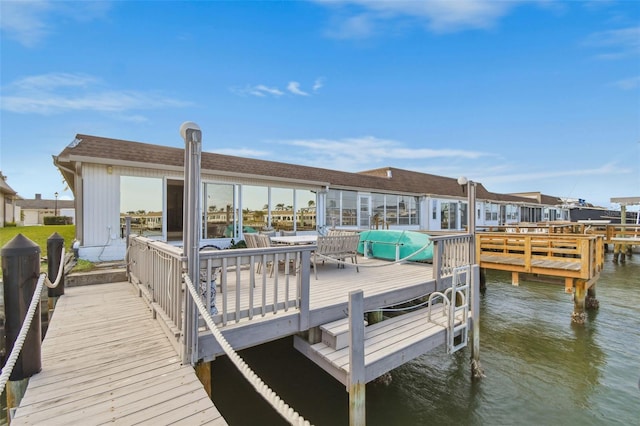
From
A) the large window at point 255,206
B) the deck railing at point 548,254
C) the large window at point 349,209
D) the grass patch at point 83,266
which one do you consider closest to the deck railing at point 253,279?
the grass patch at point 83,266

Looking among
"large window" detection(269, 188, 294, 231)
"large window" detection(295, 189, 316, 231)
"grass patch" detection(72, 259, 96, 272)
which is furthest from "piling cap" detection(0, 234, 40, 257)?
"large window" detection(295, 189, 316, 231)

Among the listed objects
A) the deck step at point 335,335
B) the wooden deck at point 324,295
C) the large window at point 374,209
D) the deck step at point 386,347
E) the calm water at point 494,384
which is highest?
the large window at point 374,209

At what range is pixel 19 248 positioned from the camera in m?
2.85

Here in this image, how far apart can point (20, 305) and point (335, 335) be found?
331 cm

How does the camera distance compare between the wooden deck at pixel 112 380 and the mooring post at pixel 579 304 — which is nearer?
the wooden deck at pixel 112 380

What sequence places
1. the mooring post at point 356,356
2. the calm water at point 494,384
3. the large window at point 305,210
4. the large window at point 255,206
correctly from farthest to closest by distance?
the large window at point 305,210
the large window at point 255,206
the calm water at point 494,384
the mooring post at point 356,356

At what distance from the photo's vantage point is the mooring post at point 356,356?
3.14 m

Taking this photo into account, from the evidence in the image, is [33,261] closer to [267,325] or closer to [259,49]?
[267,325]

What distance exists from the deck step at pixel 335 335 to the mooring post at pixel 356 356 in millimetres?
579

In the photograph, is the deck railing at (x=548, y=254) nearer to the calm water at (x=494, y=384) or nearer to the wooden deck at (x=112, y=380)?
the calm water at (x=494, y=384)

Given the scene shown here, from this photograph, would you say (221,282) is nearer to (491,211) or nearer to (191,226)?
(191,226)

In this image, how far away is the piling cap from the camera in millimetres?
2776

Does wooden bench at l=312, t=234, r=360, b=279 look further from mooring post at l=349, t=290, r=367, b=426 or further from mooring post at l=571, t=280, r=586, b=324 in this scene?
mooring post at l=571, t=280, r=586, b=324

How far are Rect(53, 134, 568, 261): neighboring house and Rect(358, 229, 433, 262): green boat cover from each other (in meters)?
3.05
